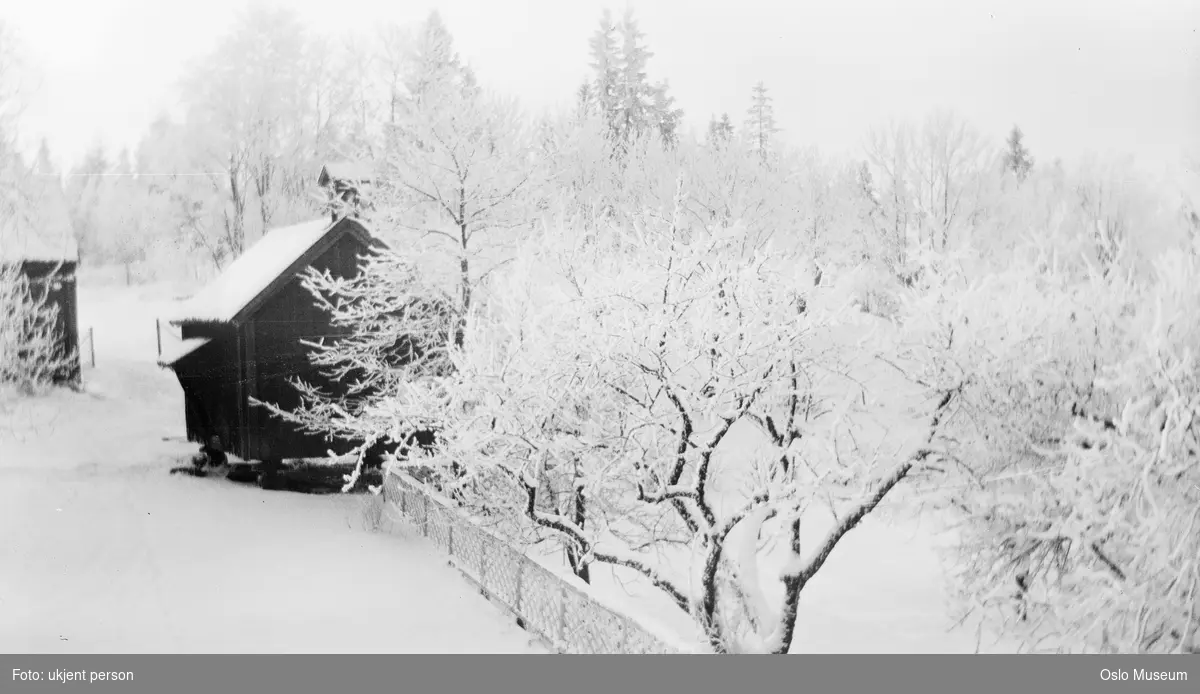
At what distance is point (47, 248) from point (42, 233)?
18 cm

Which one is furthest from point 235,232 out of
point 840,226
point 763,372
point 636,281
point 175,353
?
point 840,226

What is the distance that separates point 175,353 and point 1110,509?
11.9 m

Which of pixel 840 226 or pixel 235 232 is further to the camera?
pixel 840 226

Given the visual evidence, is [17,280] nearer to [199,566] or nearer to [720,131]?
[199,566]

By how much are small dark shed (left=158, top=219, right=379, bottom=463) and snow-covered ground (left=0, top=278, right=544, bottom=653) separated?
597 mm

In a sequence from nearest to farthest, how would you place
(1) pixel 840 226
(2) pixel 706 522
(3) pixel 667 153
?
1. (2) pixel 706 522
2. (1) pixel 840 226
3. (3) pixel 667 153

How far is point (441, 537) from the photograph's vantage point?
976 cm

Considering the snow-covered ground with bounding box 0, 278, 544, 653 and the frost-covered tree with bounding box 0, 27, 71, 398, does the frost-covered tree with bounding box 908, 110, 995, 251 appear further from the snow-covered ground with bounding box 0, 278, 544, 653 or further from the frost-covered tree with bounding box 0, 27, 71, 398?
the frost-covered tree with bounding box 0, 27, 71, 398

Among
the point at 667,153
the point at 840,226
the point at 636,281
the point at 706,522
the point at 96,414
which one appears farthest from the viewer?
the point at 667,153

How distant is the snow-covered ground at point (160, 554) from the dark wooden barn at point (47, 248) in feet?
1.46

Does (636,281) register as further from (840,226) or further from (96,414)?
(840,226)

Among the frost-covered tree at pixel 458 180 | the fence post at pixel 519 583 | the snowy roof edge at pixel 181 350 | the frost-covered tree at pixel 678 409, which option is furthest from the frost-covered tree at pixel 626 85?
the snowy roof edge at pixel 181 350

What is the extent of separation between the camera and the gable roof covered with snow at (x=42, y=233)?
8.88m

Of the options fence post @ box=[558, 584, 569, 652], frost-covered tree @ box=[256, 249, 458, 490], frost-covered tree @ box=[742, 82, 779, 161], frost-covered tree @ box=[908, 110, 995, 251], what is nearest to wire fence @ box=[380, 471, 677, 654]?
fence post @ box=[558, 584, 569, 652]
